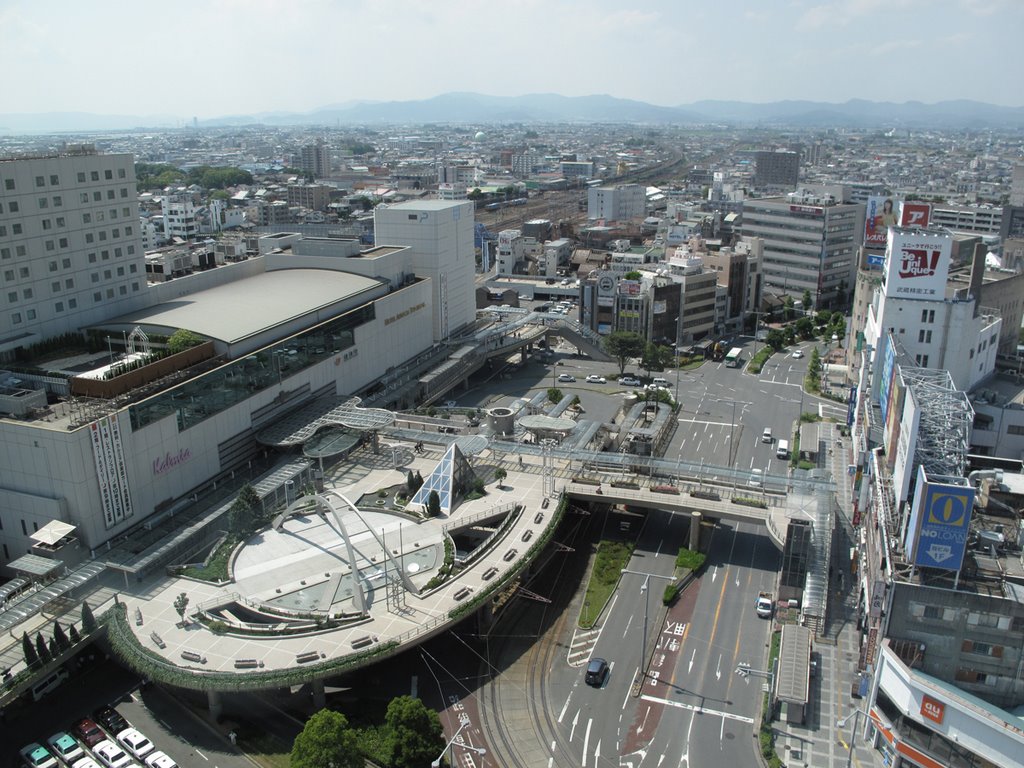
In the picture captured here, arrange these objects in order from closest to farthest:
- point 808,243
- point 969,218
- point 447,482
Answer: point 447,482, point 808,243, point 969,218

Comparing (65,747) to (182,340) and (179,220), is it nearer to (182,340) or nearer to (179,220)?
(182,340)

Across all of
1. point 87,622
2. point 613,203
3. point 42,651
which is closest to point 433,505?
point 87,622

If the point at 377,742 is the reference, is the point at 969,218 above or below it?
above

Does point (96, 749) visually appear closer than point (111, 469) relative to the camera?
Yes

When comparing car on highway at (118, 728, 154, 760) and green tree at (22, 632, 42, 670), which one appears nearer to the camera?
car on highway at (118, 728, 154, 760)

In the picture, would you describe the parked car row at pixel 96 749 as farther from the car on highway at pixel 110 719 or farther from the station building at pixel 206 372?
the station building at pixel 206 372

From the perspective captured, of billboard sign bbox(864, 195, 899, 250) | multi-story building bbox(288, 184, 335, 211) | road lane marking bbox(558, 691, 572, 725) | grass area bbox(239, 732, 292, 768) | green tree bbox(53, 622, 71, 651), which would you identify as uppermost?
billboard sign bbox(864, 195, 899, 250)

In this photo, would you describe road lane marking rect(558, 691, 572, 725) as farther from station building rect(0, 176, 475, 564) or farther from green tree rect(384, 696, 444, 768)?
station building rect(0, 176, 475, 564)

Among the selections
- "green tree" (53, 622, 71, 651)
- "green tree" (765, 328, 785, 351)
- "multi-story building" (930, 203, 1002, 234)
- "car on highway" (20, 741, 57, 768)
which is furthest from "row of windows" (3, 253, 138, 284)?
"multi-story building" (930, 203, 1002, 234)
